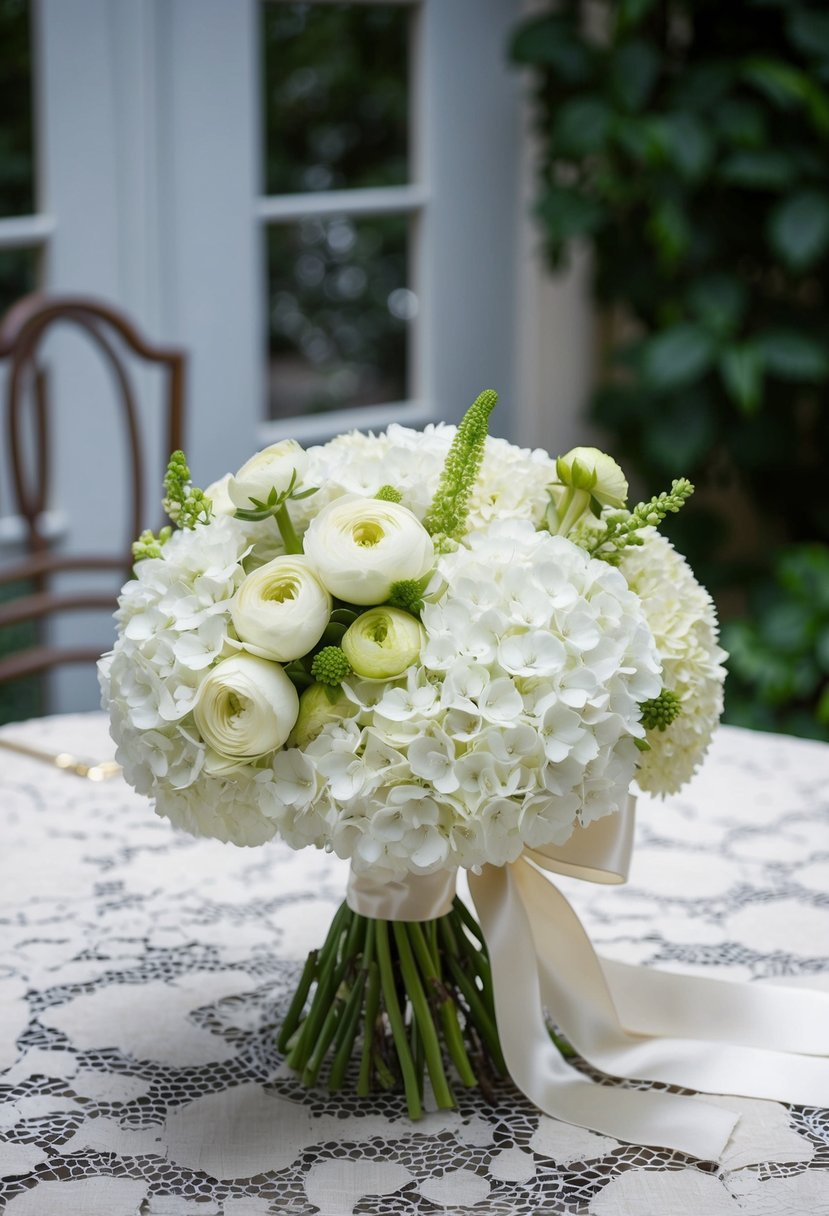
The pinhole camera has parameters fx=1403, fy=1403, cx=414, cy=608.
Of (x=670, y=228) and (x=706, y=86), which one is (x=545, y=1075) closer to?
(x=670, y=228)

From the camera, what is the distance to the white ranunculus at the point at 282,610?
764mm

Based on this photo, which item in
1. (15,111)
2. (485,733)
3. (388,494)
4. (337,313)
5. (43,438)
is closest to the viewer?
(485,733)

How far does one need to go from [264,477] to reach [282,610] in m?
0.10

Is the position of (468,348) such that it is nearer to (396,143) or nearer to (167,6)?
(396,143)

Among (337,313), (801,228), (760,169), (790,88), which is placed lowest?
(337,313)

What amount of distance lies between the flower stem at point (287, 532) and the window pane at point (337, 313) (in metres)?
2.04

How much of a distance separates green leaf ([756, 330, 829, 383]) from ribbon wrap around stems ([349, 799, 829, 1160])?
72.0 inches

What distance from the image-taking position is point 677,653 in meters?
0.86

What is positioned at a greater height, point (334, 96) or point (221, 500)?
point (334, 96)

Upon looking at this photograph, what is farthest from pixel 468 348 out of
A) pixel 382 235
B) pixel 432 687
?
pixel 432 687

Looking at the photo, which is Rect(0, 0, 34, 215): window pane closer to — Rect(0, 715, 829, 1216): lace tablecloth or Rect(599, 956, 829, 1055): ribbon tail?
Rect(0, 715, 829, 1216): lace tablecloth

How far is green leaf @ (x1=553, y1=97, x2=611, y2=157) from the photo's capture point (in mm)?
2615

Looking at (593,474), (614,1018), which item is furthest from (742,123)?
(614,1018)

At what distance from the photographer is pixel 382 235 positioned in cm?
294
